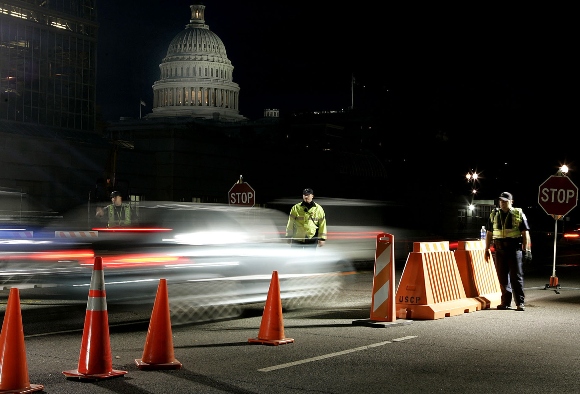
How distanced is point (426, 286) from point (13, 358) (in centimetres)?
660

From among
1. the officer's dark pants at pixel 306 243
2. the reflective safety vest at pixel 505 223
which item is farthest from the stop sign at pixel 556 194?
the officer's dark pants at pixel 306 243

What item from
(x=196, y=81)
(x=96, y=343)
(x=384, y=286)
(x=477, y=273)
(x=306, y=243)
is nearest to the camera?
(x=96, y=343)

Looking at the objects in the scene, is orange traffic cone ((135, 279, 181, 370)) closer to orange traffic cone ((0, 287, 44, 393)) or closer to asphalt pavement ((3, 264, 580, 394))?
asphalt pavement ((3, 264, 580, 394))

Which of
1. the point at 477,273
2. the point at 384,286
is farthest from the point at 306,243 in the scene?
the point at 384,286

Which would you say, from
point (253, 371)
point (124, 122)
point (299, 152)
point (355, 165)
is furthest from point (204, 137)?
point (124, 122)

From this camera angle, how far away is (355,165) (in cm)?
7788

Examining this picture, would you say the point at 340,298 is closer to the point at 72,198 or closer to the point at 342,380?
the point at 342,380

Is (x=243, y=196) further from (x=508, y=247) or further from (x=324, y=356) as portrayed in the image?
(x=324, y=356)

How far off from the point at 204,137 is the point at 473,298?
52087 mm

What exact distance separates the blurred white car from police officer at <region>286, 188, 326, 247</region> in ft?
3.25

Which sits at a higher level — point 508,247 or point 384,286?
point 508,247

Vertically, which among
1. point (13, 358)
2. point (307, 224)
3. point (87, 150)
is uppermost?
point (87, 150)

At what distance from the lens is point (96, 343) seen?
7879 millimetres

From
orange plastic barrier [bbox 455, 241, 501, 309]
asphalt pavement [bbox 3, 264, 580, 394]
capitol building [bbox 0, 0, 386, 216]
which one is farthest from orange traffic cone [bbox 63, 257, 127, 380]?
capitol building [bbox 0, 0, 386, 216]
